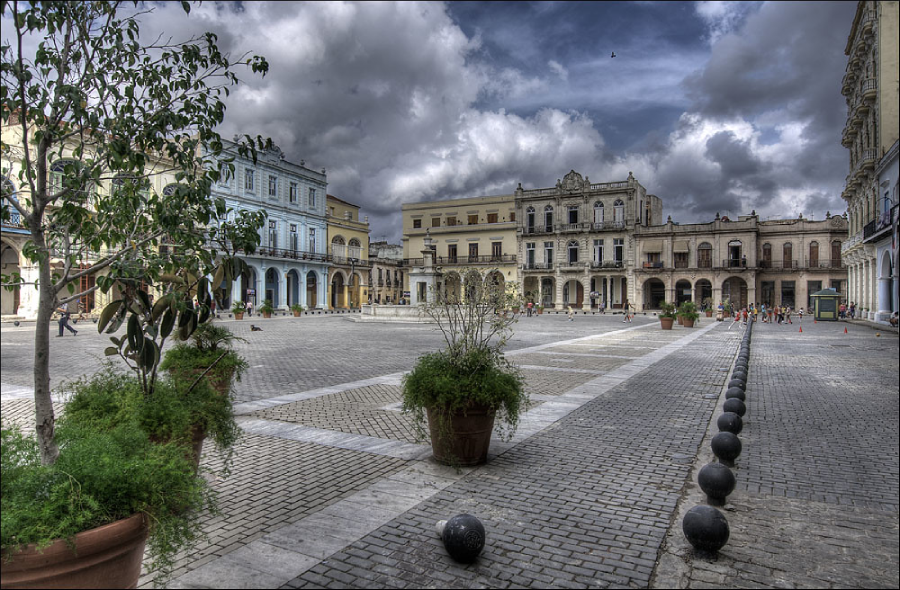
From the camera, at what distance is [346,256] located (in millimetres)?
60062

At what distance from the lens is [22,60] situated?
290 centimetres

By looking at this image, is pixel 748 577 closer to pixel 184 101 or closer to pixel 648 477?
pixel 648 477

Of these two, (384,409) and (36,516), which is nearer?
(36,516)

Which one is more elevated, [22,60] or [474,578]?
[22,60]

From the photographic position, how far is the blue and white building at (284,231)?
156 ft

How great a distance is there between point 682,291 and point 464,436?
186 feet

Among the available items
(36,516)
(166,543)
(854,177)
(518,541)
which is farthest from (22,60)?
(854,177)

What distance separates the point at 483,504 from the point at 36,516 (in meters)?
3.14

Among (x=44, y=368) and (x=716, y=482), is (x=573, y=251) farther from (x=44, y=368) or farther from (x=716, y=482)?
(x=44, y=368)

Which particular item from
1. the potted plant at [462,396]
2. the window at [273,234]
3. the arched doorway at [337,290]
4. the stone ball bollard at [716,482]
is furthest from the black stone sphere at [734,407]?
the arched doorway at [337,290]

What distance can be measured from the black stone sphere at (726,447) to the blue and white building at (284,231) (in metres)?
43.9

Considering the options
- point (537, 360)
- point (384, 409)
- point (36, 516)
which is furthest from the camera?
point (537, 360)

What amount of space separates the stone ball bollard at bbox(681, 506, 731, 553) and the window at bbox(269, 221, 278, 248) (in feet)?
162

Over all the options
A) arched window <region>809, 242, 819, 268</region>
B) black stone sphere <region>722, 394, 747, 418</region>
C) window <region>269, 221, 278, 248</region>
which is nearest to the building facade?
arched window <region>809, 242, 819, 268</region>
